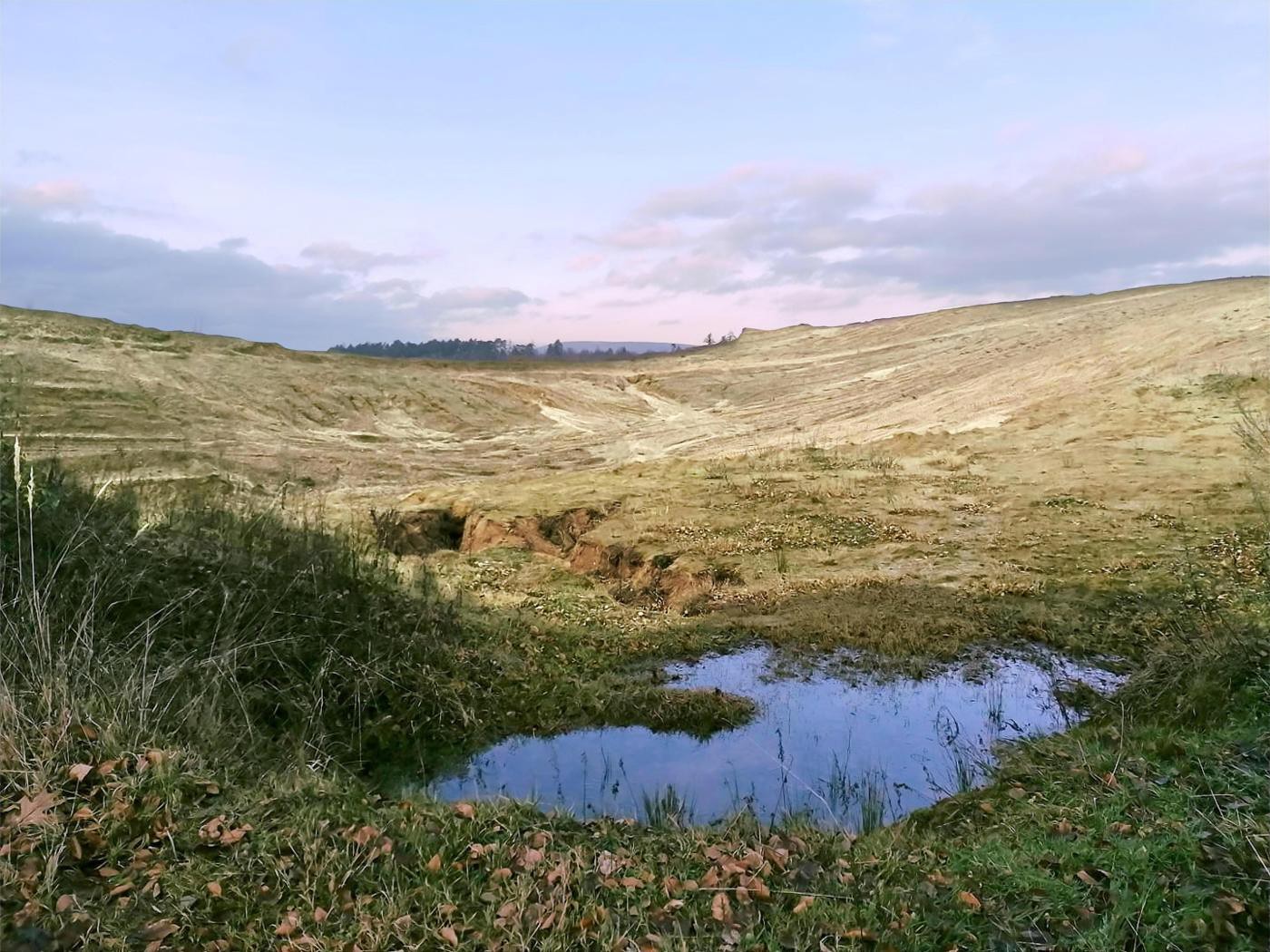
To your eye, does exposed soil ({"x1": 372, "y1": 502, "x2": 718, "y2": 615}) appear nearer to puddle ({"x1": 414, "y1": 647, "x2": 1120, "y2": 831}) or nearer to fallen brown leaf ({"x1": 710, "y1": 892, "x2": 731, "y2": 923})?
puddle ({"x1": 414, "y1": 647, "x2": 1120, "y2": 831})

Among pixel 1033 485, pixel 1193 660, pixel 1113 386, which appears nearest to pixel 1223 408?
pixel 1113 386

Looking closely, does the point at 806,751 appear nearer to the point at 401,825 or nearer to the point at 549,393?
the point at 401,825

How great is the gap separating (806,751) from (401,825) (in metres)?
2.81

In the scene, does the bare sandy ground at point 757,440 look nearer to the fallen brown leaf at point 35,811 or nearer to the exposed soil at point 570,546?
the exposed soil at point 570,546

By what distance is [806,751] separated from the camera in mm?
5891

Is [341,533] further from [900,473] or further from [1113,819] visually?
[900,473]

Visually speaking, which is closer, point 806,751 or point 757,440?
point 806,751

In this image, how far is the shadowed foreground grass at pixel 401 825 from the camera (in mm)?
3393

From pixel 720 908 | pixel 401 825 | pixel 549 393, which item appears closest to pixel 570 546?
pixel 401 825

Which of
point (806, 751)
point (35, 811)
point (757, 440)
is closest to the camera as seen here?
point (35, 811)

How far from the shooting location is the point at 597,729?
6.33 meters

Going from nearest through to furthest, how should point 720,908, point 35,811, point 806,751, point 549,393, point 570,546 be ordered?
point 720,908 → point 35,811 → point 806,751 → point 570,546 → point 549,393

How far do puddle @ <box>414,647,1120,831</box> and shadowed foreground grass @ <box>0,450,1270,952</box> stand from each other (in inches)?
14.8

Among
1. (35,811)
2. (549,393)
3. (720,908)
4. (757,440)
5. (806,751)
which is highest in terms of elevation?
(549,393)
